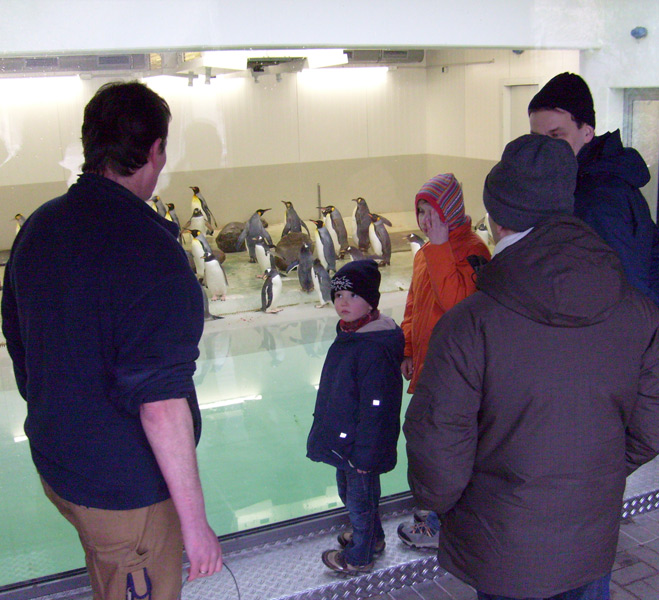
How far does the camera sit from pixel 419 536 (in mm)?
2324

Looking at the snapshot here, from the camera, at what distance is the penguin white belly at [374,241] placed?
2.87 m

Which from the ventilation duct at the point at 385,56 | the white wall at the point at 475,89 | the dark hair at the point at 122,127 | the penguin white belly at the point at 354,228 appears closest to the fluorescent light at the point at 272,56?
the ventilation duct at the point at 385,56

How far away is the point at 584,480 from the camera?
1.24m

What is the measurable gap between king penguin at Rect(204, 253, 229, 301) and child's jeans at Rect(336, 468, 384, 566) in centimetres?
126

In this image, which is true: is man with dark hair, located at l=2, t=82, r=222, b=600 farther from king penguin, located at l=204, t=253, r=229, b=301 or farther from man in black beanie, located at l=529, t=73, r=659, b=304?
king penguin, located at l=204, t=253, r=229, b=301

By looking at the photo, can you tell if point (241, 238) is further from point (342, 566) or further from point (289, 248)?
point (342, 566)

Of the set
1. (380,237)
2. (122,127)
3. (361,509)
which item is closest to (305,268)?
(380,237)

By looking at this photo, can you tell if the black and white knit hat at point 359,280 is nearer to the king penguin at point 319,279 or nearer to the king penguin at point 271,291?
the king penguin at point 319,279

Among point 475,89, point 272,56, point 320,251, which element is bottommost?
point 320,251

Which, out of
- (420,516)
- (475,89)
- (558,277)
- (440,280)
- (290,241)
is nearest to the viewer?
(558,277)

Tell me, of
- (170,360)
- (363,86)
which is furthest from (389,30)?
(170,360)

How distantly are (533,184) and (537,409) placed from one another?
0.38 metres

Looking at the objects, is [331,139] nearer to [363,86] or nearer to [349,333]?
[363,86]

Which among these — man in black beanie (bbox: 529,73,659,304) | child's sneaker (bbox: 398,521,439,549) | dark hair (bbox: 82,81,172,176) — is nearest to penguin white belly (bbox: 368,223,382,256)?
man in black beanie (bbox: 529,73,659,304)
